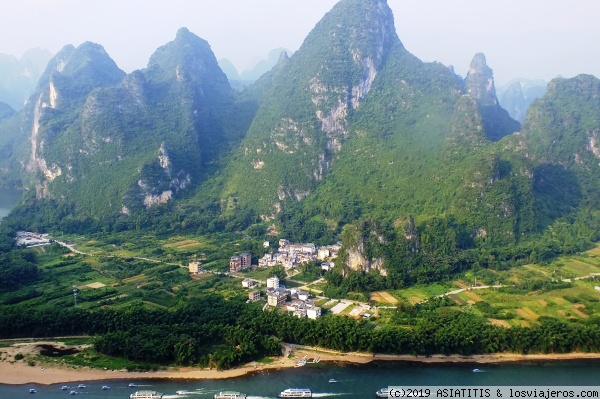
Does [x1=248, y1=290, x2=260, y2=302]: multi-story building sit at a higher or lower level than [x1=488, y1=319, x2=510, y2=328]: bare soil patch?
higher

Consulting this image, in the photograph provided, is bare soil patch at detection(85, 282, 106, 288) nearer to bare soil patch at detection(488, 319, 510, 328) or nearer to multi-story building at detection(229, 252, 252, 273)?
multi-story building at detection(229, 252, 252, 273)

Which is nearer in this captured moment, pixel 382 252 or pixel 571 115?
pixel 382 252

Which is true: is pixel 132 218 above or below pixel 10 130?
below

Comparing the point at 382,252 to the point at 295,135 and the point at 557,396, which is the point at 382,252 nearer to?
the point at 557,396

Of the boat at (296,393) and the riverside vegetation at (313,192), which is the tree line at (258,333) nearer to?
the riverside vegetation at (313,192)

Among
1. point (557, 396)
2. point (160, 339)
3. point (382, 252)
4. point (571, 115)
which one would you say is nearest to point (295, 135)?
point (382, 252)

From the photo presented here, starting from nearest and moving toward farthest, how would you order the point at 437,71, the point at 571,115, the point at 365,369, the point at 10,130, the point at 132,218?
the point at 365,369, the point at 132,218, the point at 571,115, the point at 437,71, the point at 10,130

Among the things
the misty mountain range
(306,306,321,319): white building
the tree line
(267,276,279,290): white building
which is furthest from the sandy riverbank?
the misty mountain range

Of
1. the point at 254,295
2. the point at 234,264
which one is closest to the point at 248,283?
the point at 254,295
